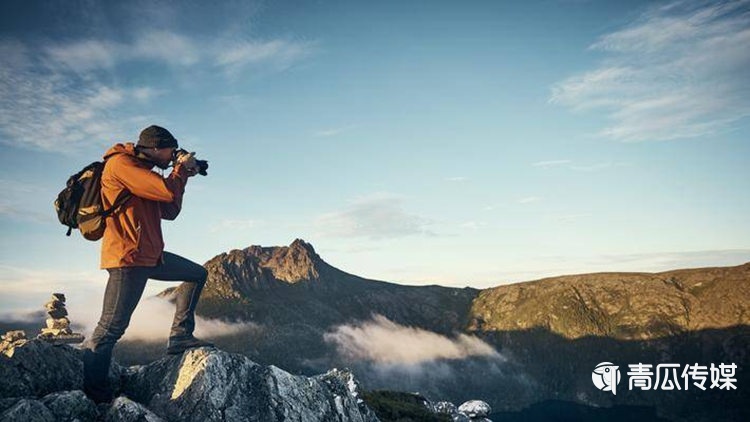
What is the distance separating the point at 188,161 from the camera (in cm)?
934

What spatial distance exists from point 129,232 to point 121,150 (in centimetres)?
164

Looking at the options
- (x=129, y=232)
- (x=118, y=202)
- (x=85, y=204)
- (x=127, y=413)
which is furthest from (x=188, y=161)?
(x=127, y=413)

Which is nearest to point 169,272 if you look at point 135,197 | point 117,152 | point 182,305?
point 182,305

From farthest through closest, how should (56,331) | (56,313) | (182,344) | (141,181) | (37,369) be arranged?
(56,313), (56,331), (182,344), (37,369), (141,181)

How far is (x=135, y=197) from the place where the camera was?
8883 mm

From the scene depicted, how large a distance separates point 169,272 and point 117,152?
255cm

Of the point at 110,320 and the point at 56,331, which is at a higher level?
the point at 110,320

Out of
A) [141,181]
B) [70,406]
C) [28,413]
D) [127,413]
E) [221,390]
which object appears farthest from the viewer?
[221,390]

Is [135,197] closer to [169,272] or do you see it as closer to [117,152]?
[117,152]

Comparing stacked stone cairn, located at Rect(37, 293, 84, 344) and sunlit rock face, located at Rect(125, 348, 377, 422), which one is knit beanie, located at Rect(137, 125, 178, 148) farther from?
stacked stone cairn, located at Rect(37, 293, 84, 344)

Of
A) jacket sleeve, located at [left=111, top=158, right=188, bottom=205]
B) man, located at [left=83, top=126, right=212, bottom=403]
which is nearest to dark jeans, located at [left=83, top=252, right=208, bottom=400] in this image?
man, located at [left=83, top=126, right=212, bottom=403]

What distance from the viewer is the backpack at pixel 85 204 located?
28.3 feet

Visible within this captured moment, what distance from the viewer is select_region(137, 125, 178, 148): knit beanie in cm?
928

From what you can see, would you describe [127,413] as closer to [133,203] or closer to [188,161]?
[133,203]
